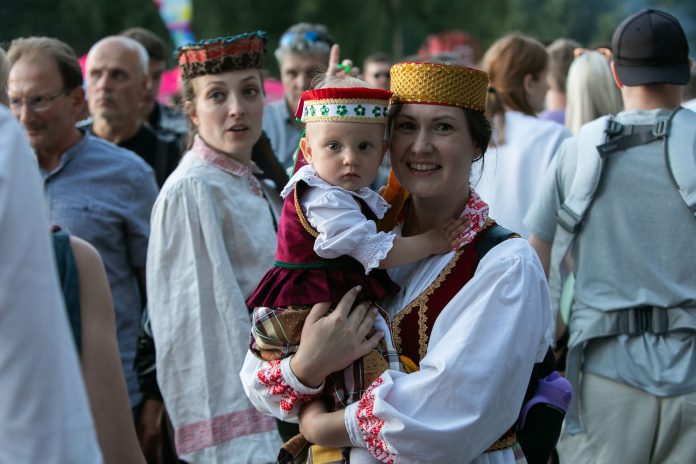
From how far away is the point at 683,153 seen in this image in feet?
13.3

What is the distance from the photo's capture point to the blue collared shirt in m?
4.60

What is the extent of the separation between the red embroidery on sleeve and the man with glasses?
185 centimetres

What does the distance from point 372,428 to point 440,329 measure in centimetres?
34

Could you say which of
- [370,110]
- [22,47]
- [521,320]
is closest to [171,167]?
[22,47]

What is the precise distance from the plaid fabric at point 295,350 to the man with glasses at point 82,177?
184 centimetres

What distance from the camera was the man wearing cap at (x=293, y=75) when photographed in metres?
6.65

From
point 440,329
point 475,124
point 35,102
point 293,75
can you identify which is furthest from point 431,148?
point 293,75

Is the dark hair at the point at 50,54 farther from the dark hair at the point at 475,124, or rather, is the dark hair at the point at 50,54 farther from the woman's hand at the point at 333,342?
the woman's hand at the point at 333,342

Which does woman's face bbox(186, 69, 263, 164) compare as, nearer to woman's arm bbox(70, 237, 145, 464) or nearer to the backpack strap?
the backpack strap

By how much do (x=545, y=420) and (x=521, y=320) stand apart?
0.40 metres

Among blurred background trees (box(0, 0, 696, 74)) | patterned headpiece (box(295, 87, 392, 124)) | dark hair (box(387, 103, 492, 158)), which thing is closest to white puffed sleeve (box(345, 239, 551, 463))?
dark hair (box(387, 103, 492, 158))

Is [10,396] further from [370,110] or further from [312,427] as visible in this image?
[370,110]

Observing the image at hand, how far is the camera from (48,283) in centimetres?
159

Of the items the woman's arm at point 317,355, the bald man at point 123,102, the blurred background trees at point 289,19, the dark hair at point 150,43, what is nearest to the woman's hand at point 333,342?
the woman's arm at point 317,355
